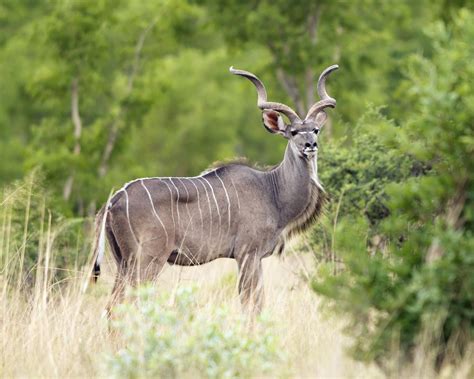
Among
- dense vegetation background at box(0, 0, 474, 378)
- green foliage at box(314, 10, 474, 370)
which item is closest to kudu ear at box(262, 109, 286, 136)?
dense vegetation background at box(0, 0, 474, 378)

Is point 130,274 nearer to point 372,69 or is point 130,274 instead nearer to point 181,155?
point 372,69

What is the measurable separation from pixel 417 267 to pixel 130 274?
2.03m

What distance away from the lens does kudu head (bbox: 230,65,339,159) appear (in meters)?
6.52

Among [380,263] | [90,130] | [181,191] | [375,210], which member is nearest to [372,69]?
[90,130]

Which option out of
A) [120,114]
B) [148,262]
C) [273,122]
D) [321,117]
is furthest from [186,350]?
[120,114]

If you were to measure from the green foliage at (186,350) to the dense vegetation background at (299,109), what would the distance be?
14.7 inches

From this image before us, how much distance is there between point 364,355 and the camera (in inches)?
162

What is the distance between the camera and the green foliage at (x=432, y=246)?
12.9 feet

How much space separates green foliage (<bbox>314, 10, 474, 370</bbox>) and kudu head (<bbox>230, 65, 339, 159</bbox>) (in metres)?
2.28

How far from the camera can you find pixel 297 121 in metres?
6.61

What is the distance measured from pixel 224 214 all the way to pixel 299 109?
716 cm

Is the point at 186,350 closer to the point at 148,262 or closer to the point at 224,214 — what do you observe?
the point at 148,262

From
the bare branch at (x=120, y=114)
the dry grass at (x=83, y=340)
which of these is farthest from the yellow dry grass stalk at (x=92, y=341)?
the bare branch at (x=120, y=114)

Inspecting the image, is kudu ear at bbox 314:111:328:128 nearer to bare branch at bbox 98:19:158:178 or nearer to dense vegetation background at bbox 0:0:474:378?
dense vegetation background at bbox 0:0:474:378
